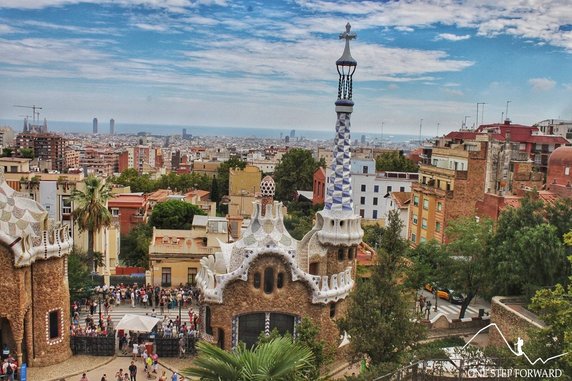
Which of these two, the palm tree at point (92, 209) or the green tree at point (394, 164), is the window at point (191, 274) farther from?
the green tree at point (394, 164)

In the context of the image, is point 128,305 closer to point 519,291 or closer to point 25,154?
point 519,291

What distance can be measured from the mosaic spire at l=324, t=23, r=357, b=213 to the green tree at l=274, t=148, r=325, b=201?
64.4 metres

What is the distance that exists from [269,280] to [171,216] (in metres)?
32.1

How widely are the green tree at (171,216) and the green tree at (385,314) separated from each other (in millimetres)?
37634

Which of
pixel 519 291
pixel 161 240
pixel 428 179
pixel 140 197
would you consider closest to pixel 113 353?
pixel 161 240

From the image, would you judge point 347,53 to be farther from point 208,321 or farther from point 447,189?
point 447,189

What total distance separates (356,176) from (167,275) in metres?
39.2

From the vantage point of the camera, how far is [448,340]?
2975cm

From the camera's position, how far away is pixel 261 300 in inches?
1027

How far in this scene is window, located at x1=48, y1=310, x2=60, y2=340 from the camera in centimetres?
2644

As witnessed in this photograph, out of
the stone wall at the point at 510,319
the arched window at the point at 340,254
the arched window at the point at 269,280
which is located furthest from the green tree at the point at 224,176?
the stone wall at the point at 510,319

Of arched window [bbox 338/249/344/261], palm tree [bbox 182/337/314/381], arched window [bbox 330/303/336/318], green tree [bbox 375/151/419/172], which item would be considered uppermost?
green tree [bbox 375/151/419/172]

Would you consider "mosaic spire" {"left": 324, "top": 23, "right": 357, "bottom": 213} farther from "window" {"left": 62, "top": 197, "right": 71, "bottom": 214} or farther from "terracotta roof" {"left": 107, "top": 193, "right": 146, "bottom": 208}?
"terracotta roof" {"left": 107, "top": 193, "right": 146, "bottom": 208}

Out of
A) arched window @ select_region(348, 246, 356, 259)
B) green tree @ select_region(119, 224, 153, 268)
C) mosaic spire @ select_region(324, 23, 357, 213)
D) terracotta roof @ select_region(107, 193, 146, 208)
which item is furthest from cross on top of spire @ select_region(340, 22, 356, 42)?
terracotta roof @ select_region(107, 193, 146, 208)
